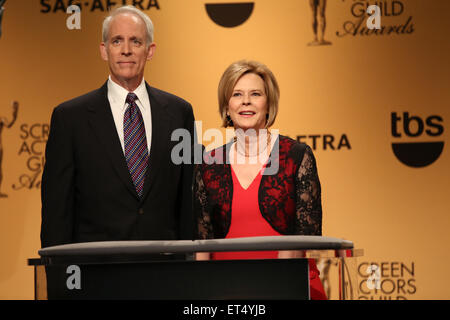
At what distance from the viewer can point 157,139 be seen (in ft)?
8.19

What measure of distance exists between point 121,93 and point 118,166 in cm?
31

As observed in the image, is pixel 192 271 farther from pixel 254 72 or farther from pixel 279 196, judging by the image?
pixel 254 72

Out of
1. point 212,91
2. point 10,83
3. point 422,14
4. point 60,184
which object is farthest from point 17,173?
point 422,14

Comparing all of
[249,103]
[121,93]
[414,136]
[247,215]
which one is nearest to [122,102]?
[121,93]

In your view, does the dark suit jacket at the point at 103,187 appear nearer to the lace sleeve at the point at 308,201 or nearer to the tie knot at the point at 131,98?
the tie knot at the point at 131,98

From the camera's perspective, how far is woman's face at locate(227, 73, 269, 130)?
2.38 metres

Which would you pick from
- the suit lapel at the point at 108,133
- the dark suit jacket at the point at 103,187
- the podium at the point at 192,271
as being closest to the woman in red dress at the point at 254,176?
the dark suit jacket at the point at 103,187

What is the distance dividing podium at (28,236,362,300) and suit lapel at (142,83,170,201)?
40.7 inches

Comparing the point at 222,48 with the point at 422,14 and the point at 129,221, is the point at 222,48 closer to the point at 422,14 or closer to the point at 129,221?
the point at 422,14

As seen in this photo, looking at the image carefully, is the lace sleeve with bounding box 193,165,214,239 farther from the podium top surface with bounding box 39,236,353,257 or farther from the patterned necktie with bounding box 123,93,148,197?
the podium top surface with bounding box 39,236,353,257

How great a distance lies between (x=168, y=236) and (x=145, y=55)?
2.31ft

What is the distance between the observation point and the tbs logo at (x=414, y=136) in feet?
12.3

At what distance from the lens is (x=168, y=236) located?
2.44 metres

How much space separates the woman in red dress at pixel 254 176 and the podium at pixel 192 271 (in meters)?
0.81
